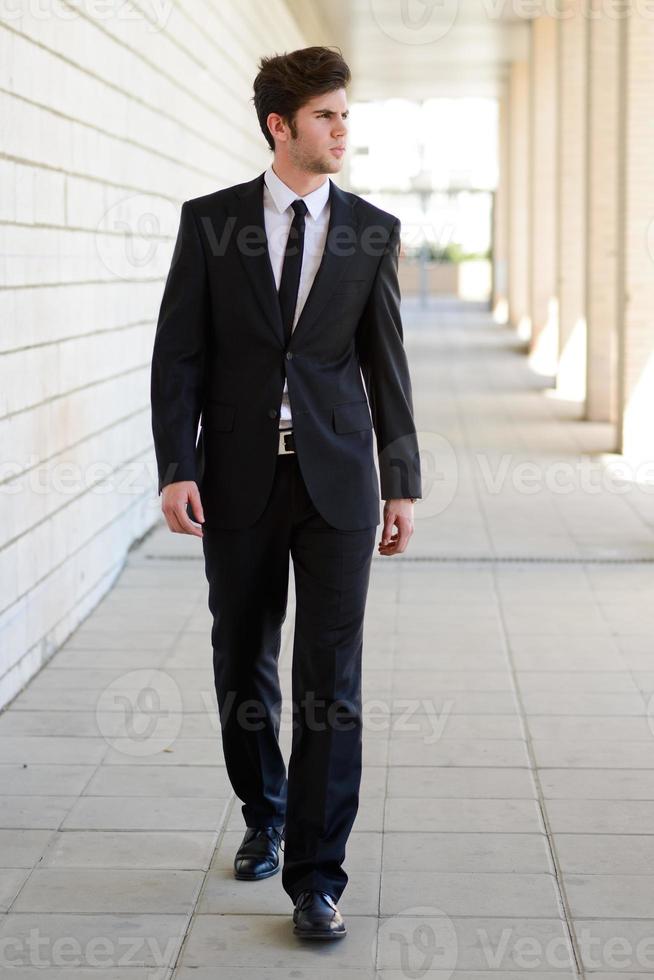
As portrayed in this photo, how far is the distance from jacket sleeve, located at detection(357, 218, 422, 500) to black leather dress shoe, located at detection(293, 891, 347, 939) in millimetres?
816

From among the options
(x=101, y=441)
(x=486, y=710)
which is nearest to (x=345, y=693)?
(x=486, y=710)

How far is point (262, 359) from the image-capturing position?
2900 mm

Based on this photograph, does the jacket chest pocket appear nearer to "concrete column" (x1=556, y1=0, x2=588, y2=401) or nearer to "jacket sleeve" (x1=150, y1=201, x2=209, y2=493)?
"jacket sleeve" (x1=150, y1=201, x2=209, y2=493)

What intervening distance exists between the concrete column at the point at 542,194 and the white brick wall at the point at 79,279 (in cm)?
952

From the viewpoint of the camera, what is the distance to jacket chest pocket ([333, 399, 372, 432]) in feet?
9.57

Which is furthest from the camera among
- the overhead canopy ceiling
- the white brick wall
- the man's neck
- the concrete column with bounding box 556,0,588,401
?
the overhead canopy ceiling

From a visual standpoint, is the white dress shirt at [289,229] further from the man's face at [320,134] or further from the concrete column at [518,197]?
the concrete column at [518,197]

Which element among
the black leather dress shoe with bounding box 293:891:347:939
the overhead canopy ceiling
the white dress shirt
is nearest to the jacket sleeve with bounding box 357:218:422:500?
the white dress shirt

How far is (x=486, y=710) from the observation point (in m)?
4.44

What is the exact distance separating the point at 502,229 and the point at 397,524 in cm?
2512

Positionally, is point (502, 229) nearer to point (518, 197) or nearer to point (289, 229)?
point (518, 197)

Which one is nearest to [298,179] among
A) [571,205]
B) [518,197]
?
[571,205]

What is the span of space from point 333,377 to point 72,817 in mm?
1379

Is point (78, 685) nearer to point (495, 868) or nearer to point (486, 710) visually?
point (486, 710)
